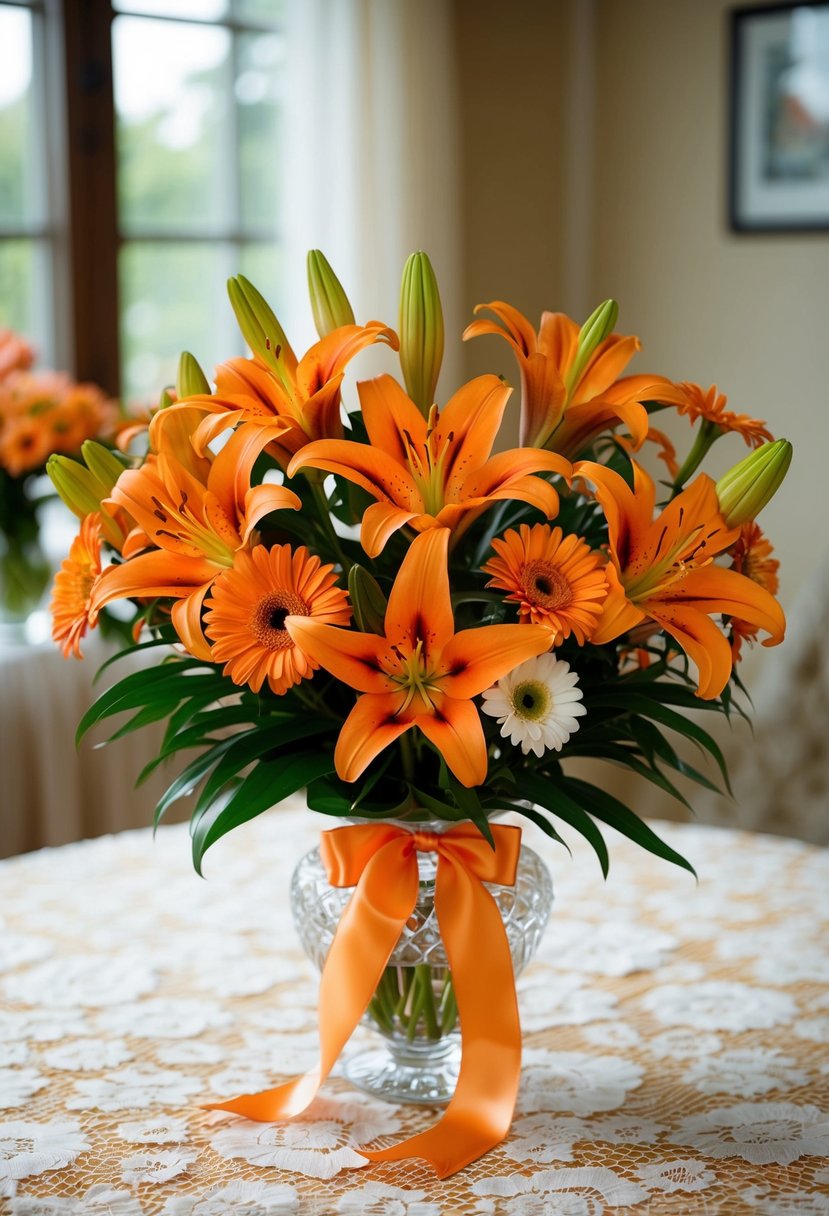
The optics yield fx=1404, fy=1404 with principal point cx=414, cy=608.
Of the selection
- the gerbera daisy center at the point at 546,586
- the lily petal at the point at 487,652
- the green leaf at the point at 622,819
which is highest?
the gerbera daisy center at the point at 546,586

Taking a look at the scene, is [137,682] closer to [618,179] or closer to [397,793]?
[397,793]

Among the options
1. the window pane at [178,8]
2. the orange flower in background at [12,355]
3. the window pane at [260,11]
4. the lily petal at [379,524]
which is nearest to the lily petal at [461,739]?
the lily petal at [379,524]

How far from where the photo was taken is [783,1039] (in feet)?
3.60

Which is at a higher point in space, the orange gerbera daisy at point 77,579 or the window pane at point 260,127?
the window pane at point 260,127

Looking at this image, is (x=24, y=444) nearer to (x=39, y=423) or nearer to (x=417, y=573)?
(x=39, y=423)

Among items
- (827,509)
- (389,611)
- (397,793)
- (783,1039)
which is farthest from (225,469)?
(827,509)

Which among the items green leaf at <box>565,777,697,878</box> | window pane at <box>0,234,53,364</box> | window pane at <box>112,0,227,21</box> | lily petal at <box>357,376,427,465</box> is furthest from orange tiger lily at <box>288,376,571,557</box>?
window pane at <box>112,0,227,21</box>

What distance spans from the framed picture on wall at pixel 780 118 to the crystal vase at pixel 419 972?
257cm

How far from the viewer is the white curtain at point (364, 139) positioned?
3170 mm

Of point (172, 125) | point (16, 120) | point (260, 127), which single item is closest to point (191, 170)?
point (172, 125)

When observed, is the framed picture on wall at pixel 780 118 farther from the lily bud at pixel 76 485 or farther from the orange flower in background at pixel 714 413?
the lily bud at pixel 76 485

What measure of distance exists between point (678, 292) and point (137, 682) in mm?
2811

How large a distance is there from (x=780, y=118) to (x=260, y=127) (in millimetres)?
1223

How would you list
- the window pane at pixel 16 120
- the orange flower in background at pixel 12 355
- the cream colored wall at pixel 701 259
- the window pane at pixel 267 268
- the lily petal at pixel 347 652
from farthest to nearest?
the window pane at pixel 267 268
the cream colored wall at pixel 701 259
the window pane at pixel 16 120
the orange flower in background at pixel 12 355
the lily petal at pixel 347 652
